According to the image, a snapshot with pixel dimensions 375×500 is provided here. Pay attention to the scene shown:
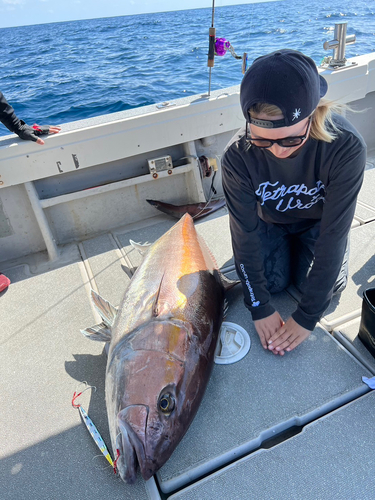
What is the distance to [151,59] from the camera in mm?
13016

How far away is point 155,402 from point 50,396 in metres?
0.78

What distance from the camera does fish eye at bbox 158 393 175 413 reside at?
141 cm

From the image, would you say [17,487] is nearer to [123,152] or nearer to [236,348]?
[236,348]

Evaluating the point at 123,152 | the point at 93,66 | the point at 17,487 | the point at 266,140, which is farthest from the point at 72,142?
the point at 93,66

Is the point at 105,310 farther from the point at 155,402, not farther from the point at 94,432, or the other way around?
the point at 155,402

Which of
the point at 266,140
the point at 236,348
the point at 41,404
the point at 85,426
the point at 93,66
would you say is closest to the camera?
the point at 266,140

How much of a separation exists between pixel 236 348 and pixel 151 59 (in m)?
13.4

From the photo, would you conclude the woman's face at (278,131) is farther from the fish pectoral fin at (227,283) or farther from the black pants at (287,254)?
the fish pectoral fin at (227,283)

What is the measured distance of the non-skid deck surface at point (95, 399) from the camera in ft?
4.96

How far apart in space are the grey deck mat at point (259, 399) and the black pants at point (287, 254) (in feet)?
1.30

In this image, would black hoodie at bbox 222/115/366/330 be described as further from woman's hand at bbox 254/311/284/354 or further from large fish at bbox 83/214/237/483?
large fish at bbox 83/214/237/483

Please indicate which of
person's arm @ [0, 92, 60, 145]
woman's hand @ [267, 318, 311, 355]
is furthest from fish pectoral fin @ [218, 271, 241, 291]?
person's arm @ [0, 92, 60, 145]

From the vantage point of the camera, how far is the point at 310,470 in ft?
4.78

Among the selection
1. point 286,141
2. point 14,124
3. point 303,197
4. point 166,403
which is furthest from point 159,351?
point 14,124
